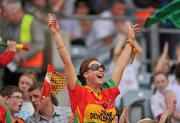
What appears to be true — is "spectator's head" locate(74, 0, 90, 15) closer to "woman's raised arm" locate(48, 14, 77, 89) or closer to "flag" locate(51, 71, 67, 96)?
"flag" locate(51, 71, 67, 96)

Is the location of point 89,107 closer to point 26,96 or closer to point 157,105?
point 26,96

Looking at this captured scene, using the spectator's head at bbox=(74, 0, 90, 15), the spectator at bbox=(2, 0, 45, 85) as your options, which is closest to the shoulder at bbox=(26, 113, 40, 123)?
the spectator at bbox=(2, 0, 45, 85)

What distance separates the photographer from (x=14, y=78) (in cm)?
1387

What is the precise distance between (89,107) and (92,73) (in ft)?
1.32

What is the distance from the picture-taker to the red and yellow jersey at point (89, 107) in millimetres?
9680

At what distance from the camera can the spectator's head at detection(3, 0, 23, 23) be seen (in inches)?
556

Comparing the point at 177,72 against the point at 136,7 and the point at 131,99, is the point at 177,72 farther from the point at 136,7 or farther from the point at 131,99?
the point at 136,7

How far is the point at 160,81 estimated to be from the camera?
513 inches

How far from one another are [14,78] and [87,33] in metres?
2.94

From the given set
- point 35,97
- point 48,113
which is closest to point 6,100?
point 48,113

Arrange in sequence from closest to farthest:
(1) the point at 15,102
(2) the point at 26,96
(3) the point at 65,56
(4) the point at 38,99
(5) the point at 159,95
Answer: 1. (3) the point at 65,56
2. (1) the point at 15,102
3. (4) the point at 38,99
4. (2) the point at 26,96
5. (5) the point at 159,95

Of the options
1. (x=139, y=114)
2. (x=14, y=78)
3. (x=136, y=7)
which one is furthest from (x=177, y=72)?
(x=136, y=7)

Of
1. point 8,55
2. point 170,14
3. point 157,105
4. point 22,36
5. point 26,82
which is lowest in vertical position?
point 157,105

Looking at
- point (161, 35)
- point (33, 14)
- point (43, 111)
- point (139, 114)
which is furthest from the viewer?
point (161, 35)
